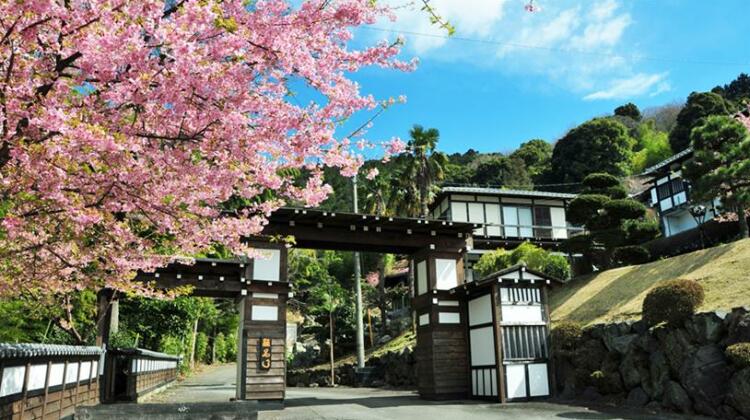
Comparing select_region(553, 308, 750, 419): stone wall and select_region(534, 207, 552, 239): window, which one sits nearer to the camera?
select_region(553, 308, 750, 419): stone wall

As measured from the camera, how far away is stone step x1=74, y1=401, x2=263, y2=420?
239 inches

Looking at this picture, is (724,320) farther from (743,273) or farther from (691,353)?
(743,273)

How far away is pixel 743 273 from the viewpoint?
13.1 metres

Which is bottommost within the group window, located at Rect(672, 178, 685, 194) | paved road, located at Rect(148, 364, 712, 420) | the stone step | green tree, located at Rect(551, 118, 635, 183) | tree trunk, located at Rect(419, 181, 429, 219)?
paved road, located at Rect(148, 364, 712, 420)

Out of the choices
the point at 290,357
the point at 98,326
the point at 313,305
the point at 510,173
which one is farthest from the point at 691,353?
the point at 510,173

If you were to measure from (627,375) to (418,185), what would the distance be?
1706cm

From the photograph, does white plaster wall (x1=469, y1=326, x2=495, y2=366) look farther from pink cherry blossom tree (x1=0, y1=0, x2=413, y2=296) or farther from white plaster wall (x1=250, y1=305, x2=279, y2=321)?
pink cherry blossom tree (x1=0, y1=0, x2=413, y2=296)

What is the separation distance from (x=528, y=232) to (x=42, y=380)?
26.5 metres

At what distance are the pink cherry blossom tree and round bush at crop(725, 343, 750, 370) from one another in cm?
790

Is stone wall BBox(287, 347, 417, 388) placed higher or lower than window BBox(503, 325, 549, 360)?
lower

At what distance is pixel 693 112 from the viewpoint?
139ft

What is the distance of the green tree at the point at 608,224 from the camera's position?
1898 centimetres

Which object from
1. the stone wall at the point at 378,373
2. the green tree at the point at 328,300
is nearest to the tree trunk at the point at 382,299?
the green tree at the point at 328,300

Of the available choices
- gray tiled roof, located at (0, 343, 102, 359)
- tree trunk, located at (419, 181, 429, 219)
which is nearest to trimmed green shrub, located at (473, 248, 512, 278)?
tree trunk, located at (419, 181, 429, 219)
